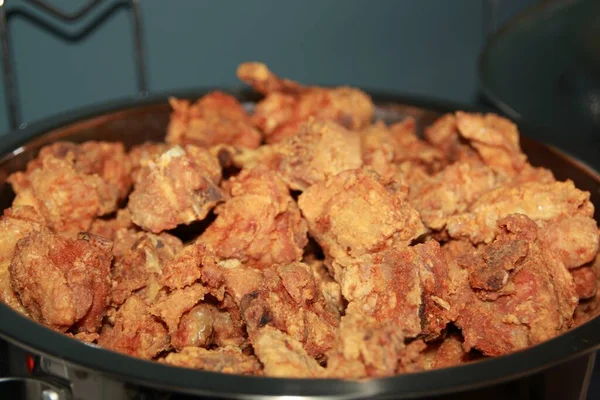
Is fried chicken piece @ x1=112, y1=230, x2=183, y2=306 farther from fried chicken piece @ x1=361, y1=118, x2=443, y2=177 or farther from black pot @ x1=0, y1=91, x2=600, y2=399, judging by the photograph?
fried chicken piece @ x1=361, y1=118, x2=443, y2=177

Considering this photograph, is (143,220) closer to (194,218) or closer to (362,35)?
(194,218)

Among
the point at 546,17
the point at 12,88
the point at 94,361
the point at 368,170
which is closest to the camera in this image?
the point at 94,361

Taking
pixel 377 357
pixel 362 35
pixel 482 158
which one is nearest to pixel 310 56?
pixel 362 35

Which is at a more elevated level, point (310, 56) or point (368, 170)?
point (368, 170)

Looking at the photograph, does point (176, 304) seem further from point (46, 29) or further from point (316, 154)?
point (46, 29)

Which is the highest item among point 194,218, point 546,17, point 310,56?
point 546,17

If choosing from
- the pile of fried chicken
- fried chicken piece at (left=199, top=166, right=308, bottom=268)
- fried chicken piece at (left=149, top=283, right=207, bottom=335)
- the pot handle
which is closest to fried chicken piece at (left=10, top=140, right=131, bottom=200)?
the pile of fried chicken

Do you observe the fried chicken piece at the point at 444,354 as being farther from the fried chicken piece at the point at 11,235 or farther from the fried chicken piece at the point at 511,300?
the fried chicken piece at the point at 11,235

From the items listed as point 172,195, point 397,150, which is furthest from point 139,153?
point 397,150
